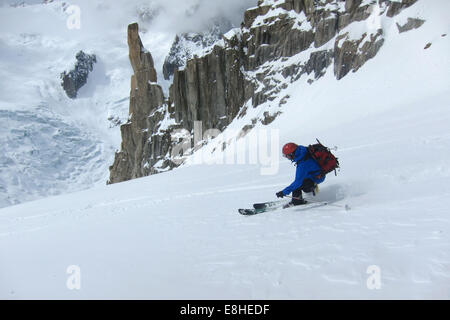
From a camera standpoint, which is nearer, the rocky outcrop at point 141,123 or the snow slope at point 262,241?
the snow slope at point 262,241

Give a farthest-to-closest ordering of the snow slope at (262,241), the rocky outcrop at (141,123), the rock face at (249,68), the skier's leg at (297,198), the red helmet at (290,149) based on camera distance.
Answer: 1. the rocky outcrop at (141,123)
2. the rock face at (249,68)
3. the skier's leg at (297,198)
4. the red helmet at (290,149)
5. the snow slope at (262,241)

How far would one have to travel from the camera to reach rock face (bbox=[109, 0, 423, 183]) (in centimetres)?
4681

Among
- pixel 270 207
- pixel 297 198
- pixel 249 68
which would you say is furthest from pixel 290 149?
pixel 249 68

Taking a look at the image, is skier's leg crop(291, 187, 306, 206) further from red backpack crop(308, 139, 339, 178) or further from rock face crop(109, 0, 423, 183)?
rock face crop(109, 0, 423, 183)

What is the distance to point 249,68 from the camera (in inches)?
2741

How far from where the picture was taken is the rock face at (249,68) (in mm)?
46812

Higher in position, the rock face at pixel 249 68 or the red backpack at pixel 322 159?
the rock face at pixel 249 68

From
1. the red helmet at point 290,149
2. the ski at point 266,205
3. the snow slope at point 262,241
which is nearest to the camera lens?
the snow slope at point 262,241

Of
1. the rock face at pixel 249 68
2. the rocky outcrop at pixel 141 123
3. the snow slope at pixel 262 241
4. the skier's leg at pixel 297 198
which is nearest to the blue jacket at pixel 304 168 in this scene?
the skier's leg at pixel 297 198

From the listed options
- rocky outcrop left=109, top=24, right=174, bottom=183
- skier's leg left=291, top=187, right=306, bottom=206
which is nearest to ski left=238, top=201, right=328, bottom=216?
skier's leg left=291, top=187, right=306, bottom=206

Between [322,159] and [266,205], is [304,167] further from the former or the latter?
[266,205]

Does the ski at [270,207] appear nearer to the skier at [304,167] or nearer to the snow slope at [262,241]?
the snow slope at [262,241]

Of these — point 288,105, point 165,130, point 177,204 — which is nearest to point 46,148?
point 165,130
